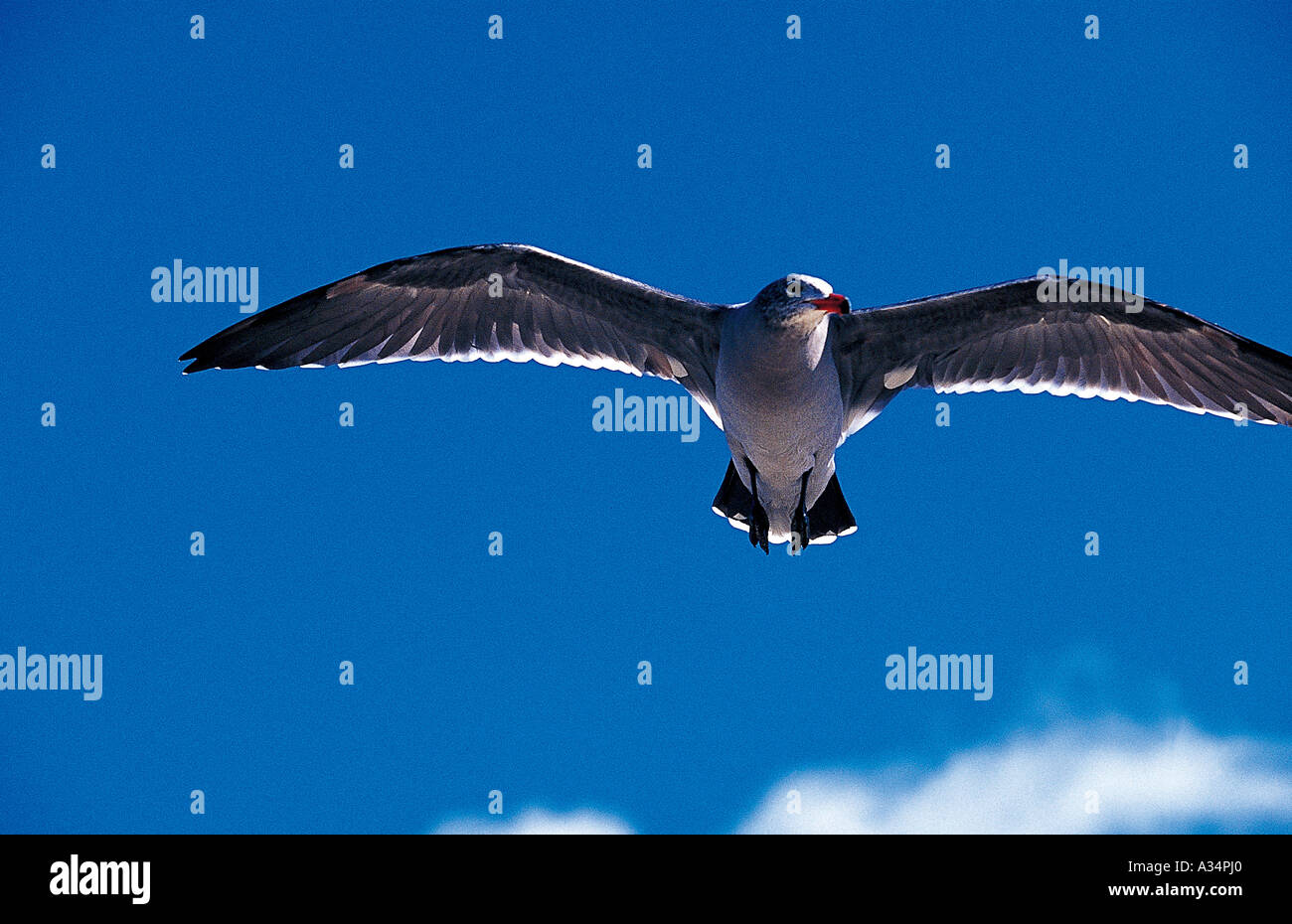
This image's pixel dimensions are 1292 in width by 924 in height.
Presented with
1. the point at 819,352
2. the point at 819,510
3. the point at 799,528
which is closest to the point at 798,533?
the point at 799,528

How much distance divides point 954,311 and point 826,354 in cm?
103

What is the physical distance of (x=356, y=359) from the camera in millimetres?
9641

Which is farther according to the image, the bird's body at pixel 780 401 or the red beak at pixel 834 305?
the bird's body at pixel 780 401

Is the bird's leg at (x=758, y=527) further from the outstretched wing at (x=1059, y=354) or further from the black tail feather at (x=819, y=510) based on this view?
the outstretched wing at (x=1059, y=354)

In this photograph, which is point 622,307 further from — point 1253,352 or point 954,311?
point 1253,352

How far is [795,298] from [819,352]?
68 centimetres

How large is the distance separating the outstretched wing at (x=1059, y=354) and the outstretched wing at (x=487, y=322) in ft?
4.31

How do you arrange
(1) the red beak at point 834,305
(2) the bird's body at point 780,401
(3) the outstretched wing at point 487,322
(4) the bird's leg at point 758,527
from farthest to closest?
(4) the bird's leg at point 758,527, (3) the outstretched wing at point 487,322, (2) the bird's body at point 780,401, (1) the red beak at point 834,305

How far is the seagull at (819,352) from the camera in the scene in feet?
30.3

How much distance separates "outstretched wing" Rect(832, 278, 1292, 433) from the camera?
9.26 metres

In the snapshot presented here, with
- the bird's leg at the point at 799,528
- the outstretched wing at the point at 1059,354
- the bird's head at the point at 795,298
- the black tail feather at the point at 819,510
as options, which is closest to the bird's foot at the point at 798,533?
the bird's leg at the point at 799,528

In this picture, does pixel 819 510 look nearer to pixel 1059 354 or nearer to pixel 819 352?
pixel 819 352

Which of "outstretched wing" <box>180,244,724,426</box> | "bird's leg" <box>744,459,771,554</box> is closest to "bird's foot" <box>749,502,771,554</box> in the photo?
"bird's leg" <box>744,459,771,554</box>

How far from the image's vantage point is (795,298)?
27.1ft
